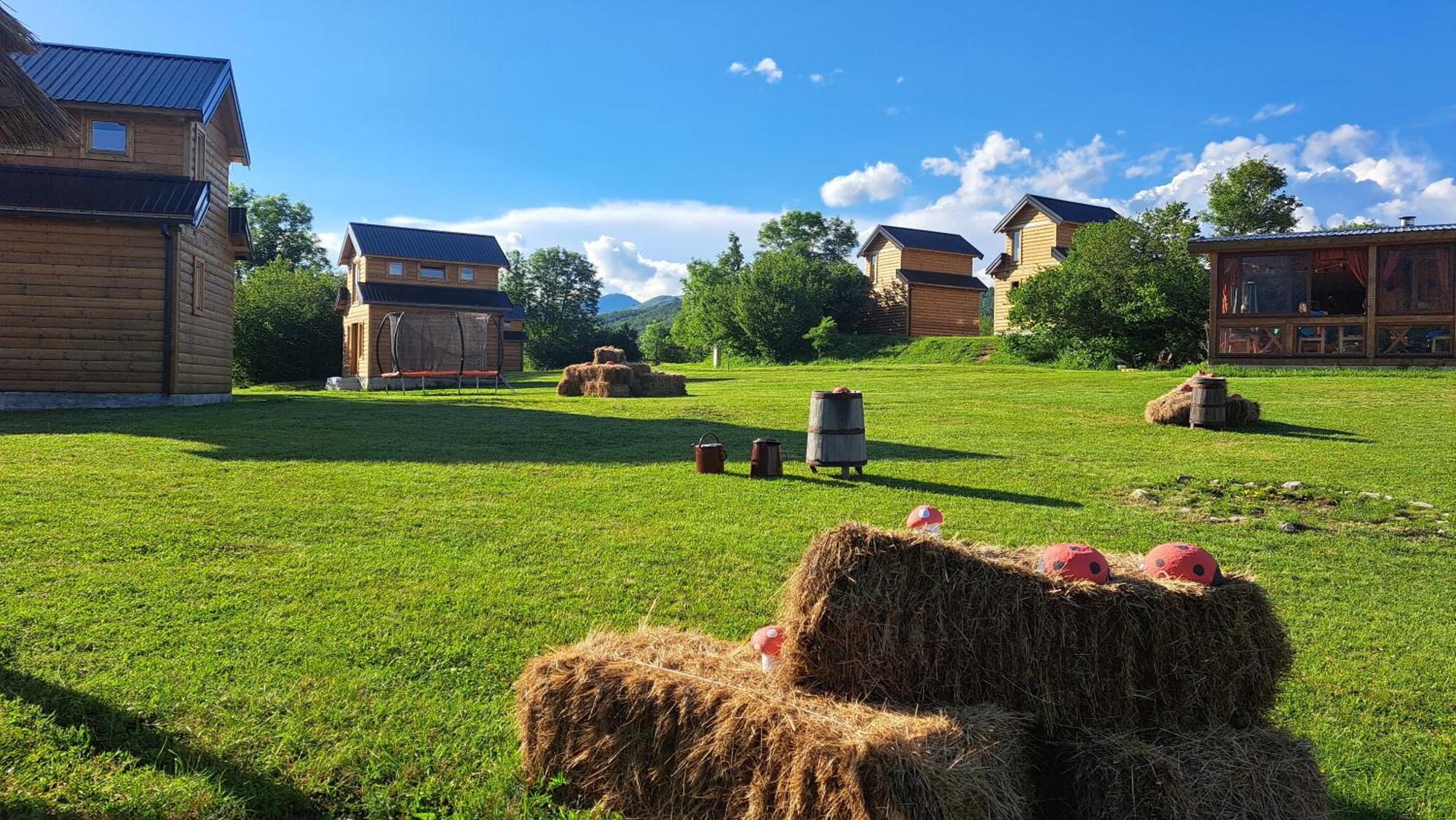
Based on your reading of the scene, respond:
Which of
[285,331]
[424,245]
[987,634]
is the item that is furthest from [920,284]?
[987,634]

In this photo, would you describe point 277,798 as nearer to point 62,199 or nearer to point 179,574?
point 179,574

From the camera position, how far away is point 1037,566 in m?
3.32

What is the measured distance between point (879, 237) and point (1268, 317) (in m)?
26.3

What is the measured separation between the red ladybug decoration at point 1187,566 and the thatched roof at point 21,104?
31.5 feet

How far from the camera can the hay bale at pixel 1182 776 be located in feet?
9.23

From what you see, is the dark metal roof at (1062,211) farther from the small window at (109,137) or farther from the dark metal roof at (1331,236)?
the small window at (109,137)

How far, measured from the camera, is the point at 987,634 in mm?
3064

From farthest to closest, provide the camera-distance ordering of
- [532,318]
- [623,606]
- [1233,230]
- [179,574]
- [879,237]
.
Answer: [532,318], [879,237], [1233,230], [179,574], [623,606]

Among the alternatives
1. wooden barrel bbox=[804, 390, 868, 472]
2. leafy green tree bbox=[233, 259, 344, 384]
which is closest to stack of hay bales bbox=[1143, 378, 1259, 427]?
wooden barrel bbox=[804, 390, 868, 472]

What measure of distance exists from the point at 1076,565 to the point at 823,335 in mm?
41553

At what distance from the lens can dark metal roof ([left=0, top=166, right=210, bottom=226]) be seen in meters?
16.7

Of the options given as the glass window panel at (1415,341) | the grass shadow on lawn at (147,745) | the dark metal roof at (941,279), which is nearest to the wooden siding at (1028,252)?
the dark metal roof at (941,279)

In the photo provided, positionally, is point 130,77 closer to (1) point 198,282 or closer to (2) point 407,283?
(1) point 198,282

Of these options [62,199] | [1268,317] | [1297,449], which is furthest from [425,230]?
[1297,449]
